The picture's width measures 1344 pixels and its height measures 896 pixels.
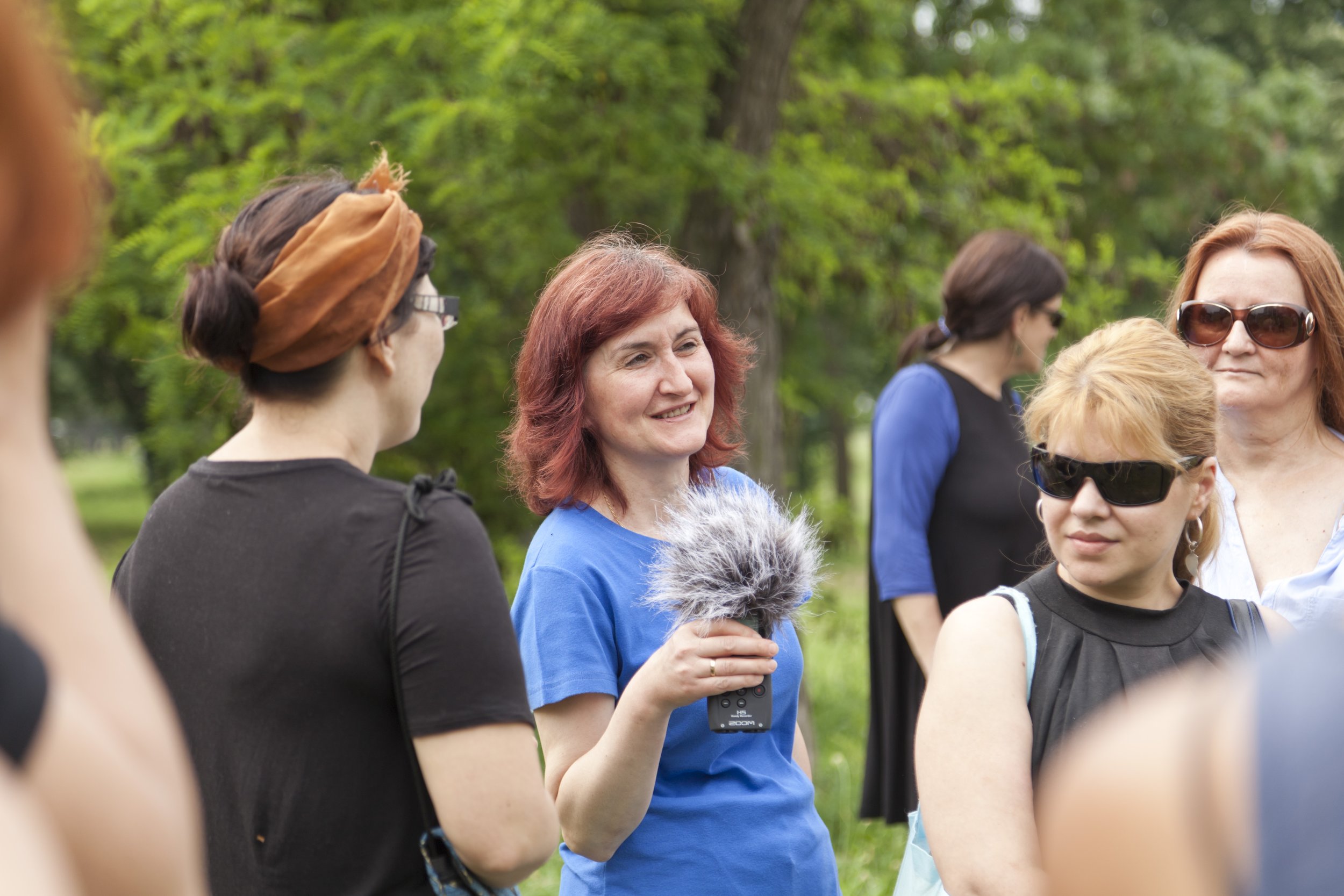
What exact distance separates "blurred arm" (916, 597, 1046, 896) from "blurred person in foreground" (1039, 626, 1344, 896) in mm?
1136

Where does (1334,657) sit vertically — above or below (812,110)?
below

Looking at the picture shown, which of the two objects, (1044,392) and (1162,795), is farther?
(1044,392)

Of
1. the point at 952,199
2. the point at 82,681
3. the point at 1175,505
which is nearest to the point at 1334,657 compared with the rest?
the point at 82,681

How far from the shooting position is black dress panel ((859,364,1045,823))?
12.2 ft

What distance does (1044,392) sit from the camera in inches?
89.2

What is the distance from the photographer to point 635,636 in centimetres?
228

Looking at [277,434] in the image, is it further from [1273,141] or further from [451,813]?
[1273,141]

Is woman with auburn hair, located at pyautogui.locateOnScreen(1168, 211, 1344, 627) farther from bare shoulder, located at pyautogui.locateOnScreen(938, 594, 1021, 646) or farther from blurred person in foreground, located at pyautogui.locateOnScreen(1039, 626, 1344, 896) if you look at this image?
blurred person in foreground, located at pyautogui.locateOnScreen(1039, 626, 1344, 896)

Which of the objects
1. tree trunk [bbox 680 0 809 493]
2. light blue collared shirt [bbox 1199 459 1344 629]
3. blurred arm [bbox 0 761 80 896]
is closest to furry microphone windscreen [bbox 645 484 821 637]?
light blue collared shirt [bbox 1199 459 1344 629]

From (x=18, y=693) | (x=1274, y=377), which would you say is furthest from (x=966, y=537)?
(x=18, y=693)

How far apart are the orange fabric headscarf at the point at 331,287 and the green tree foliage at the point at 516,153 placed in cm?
183

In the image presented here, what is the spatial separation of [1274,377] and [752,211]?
2.88 metres

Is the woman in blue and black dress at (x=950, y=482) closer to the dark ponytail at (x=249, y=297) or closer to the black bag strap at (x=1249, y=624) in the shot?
the black bag strap at (x=1249, y=624)

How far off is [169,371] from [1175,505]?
14.7 feet
